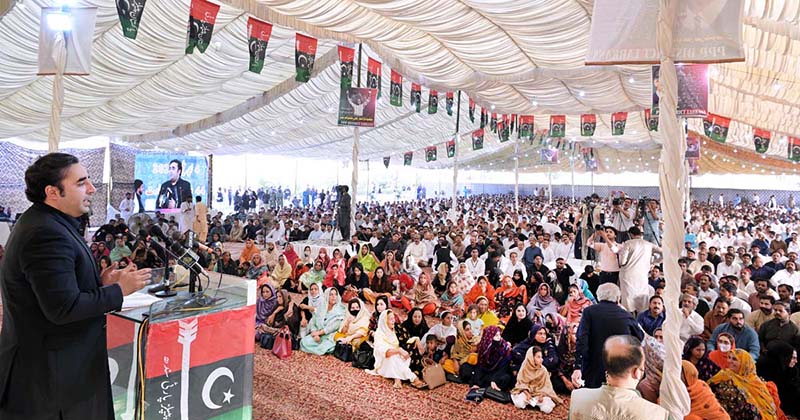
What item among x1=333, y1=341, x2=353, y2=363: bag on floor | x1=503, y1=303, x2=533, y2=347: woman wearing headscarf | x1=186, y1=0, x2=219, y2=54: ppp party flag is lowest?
x1=333, y1=341, x2=353, y2=363: bag on floor

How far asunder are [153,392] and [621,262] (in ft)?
17.4

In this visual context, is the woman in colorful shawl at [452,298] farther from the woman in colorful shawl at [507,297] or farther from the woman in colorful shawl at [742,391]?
the woman in colorful shawl at [742,391]

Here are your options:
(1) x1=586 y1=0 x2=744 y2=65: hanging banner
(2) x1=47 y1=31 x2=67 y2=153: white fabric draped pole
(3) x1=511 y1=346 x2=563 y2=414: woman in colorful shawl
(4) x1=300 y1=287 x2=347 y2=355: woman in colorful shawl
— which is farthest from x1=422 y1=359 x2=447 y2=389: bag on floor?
Result: (2) x1=47 y1=31 x2=67 y2=153: white fabric draped pole

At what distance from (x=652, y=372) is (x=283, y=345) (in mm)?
3669

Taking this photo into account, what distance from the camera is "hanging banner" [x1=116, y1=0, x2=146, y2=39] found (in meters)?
5.65

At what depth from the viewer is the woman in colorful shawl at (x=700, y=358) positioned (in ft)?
14.3

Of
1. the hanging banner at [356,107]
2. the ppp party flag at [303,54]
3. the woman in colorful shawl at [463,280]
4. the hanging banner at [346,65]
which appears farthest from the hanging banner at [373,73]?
the woman in colorful shawl at [463,280]

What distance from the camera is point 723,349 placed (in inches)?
178

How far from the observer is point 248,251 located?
10.4m

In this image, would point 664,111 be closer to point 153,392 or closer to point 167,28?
point 153,392

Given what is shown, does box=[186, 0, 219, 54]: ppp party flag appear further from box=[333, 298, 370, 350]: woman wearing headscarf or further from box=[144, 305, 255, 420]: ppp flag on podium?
box=[144, 305, 255, 420]: ppp flag on podium

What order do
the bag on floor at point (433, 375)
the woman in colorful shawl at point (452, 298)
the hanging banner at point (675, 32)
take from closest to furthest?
the hanging banner at point (675, 32), the bag on floor at point (433, 375), the woman in colorful shawl at point (452, 298)

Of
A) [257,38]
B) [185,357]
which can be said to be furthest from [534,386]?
[257,38]

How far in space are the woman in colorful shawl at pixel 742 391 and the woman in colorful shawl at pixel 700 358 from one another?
115 mm
